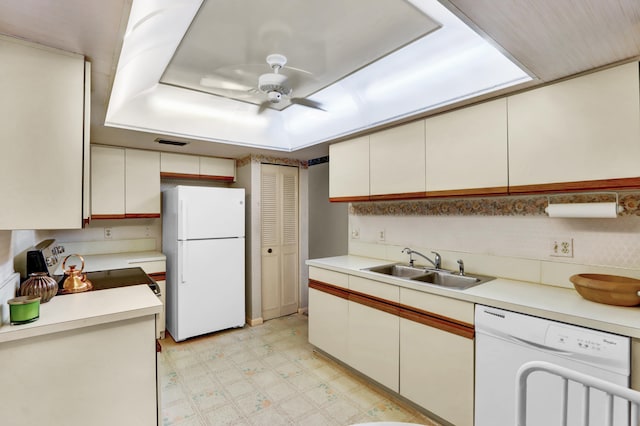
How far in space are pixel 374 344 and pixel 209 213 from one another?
86.8 inches

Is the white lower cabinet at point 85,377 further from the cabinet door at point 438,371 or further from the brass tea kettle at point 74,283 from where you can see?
the cabinet door at point 438,371

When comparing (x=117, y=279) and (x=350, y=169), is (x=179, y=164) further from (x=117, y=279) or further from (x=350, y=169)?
(x=350, y=169)

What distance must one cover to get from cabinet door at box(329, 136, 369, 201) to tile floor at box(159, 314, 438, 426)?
1608 mm

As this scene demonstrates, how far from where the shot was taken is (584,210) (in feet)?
5.62

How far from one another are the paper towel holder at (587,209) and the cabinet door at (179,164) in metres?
3.57

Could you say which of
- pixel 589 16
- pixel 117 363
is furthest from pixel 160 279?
pixel 589 16

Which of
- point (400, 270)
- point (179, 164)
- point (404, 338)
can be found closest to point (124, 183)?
point (179, 164)

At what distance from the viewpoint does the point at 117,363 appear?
149 centimetres

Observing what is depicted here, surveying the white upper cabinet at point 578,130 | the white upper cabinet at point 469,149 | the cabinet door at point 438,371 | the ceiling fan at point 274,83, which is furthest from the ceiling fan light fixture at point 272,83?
the cabinet door at point 438,371

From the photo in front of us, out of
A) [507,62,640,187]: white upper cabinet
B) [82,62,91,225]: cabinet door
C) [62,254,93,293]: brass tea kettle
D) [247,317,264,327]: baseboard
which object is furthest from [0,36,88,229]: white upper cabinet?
[247,317,264,327]: baseboard

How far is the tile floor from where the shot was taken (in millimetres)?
2111

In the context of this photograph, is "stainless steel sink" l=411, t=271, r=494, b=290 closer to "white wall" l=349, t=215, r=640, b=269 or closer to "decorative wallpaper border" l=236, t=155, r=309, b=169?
"white wall" l=349, t=215, r=640, b=269

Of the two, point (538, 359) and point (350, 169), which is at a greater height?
point (350, 169)

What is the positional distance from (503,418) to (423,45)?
2.21 m
